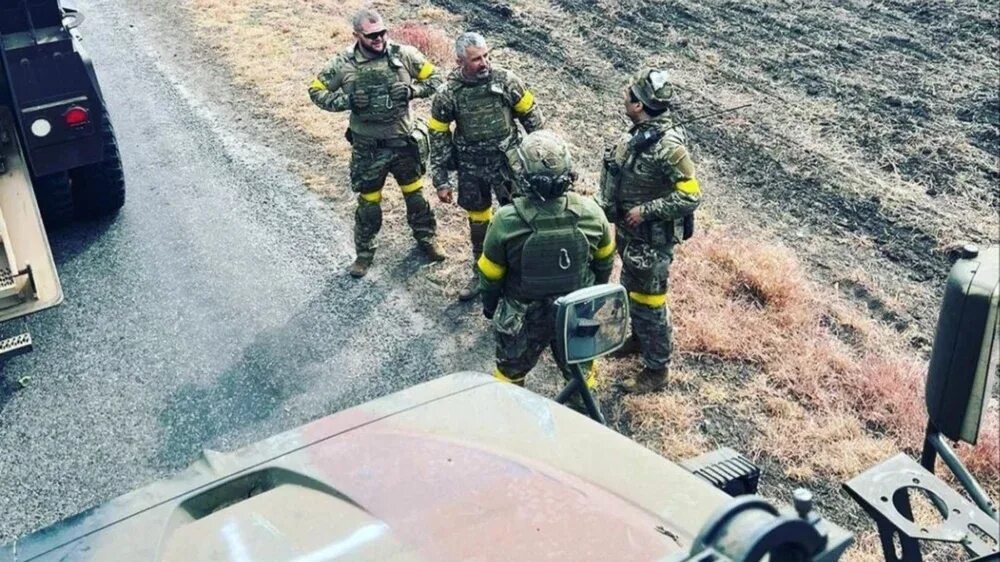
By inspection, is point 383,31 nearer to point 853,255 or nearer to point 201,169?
point 201,169

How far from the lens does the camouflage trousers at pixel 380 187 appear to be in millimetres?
6402

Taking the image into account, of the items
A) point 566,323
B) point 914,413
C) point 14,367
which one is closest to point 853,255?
point 914,413

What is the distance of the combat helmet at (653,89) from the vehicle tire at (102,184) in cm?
383

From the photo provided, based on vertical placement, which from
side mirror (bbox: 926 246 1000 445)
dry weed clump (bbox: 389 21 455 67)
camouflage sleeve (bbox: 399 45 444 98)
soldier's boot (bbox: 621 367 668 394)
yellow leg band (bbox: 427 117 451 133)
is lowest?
soldier's boot (bbox: 621 367 668 394)

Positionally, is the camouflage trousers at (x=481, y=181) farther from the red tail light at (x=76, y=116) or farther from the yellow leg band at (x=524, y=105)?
the red tail light at (x=76, y=116)

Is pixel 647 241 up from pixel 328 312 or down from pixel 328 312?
up

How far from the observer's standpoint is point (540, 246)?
4.62m

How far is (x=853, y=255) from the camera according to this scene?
6.98 metres


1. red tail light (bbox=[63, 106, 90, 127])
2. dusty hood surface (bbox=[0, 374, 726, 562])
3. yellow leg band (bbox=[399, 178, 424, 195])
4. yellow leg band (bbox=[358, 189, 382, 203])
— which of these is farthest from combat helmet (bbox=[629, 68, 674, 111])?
red tail light (bbox=[63, 106, 90, 127])

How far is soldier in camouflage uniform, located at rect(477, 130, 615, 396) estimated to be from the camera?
4.59 meters

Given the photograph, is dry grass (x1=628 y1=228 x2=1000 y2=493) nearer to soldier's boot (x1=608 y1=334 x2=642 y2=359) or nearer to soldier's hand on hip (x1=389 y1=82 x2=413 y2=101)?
soldier's boot (x1=608 y1=334 x2=642 y2=359)

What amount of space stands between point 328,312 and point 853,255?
3596 millimetres

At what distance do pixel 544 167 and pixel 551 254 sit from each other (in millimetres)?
403

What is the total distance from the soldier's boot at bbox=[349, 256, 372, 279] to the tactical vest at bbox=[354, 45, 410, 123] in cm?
99
